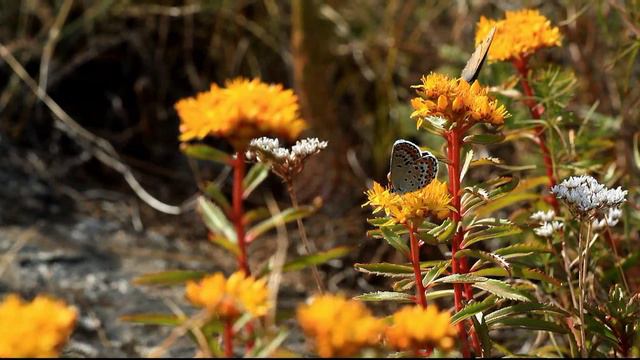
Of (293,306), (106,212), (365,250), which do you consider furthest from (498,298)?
(106,212)

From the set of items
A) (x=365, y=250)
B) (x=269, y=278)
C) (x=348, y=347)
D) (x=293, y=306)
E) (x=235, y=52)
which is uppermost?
(x=235, y=52)

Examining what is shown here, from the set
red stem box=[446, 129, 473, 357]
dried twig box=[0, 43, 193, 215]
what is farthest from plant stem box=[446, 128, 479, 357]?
dried twig box=[0, 43, 193, 215]

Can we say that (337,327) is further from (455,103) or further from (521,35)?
(521,35)

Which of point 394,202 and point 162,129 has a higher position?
point 162,129

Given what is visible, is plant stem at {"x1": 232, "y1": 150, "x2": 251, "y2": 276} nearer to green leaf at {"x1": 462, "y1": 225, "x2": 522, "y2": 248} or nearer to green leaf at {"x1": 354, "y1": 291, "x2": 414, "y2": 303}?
green leaf at {"x1": 354, "y1": 291, "x2": 414, "y2": 303}

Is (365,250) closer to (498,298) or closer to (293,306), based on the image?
(293,306)

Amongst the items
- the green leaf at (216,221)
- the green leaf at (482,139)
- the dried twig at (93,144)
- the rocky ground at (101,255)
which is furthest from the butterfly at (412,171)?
the dried twig at (93,144)
